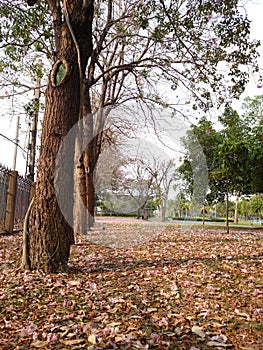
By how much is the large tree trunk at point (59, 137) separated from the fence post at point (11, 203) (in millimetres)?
5000

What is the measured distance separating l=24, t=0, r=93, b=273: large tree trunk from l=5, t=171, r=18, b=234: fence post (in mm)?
5000

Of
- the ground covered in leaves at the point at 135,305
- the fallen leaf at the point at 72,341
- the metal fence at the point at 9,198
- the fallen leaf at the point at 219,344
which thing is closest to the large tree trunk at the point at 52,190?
the ground covered in leaves at the point at 135,305

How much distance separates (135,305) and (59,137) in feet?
8.00

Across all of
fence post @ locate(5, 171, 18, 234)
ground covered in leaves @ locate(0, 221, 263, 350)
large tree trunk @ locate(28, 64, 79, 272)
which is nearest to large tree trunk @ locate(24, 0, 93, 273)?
large tree trunk @ locate(28, 64, 79, 272)

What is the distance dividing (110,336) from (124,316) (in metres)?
0.48

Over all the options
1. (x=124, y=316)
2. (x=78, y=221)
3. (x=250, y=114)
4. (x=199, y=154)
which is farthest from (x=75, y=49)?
(x=250, y=114)

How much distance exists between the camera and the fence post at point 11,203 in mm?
9070

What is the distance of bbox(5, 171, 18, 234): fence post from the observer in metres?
9.07

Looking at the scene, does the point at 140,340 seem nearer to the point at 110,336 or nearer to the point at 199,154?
the point at 110,336

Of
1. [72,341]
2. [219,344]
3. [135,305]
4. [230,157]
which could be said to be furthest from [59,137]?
[230,157]

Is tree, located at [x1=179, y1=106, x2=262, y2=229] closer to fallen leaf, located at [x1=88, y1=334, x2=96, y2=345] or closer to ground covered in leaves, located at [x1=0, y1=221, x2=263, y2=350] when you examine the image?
ground covered in leaves, located at [x1=0, y1=221, x2=263, y2=350]

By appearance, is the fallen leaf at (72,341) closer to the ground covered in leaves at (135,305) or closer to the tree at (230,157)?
→ the ground covered in leaves at (135,305)

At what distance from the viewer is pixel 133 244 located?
7.75 m

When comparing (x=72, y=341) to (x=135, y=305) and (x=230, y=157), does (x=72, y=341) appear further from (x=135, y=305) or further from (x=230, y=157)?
(x=230, y=157)
